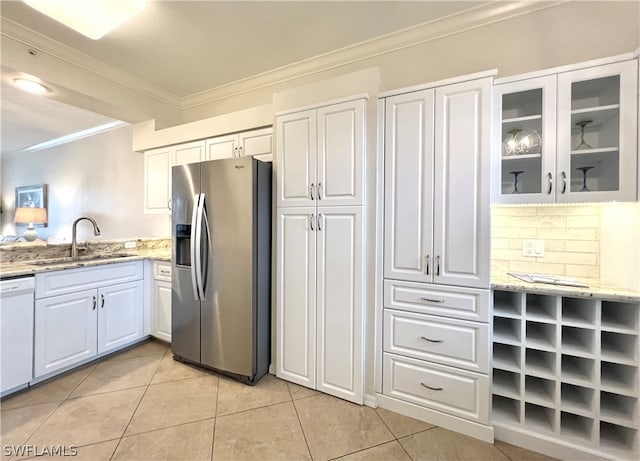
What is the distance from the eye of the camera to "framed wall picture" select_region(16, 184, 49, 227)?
471 cm

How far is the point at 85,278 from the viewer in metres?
2.28

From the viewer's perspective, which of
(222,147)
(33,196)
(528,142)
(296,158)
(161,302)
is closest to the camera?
(528,142)

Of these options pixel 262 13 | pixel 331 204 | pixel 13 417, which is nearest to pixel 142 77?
pixel 262 13

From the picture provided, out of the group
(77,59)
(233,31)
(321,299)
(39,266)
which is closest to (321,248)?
(321,299)

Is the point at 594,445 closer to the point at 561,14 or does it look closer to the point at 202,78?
the point at 561,14

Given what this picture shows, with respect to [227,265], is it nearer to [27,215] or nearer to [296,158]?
[296,158]

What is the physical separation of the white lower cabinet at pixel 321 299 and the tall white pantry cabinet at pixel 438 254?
21 cm

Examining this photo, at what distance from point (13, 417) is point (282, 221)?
2.13 meters

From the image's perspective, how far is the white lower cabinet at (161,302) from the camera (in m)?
2.67

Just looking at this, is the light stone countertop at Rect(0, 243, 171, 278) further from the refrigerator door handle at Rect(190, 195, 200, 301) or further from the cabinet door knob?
the cabinet door knob

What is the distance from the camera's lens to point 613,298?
1.29 metres

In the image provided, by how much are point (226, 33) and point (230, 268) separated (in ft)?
6.13

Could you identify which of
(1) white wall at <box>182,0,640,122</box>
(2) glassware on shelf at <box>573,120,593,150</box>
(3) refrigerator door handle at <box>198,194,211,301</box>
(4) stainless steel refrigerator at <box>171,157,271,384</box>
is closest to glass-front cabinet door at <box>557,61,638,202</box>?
(2) glassware on shelf at <box>573,120,593,150</box>

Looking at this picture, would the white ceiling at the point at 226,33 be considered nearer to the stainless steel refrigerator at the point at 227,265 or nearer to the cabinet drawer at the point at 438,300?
the stainless steel refrigerator at the point at 227,265
